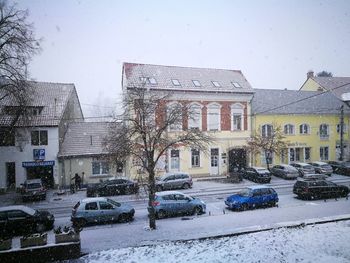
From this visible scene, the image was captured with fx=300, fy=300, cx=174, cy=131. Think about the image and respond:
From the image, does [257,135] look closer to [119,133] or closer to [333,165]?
[333,165]

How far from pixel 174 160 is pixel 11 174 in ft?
49.7

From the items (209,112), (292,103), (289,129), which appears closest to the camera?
(209,112)

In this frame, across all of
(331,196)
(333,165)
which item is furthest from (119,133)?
(333,165)

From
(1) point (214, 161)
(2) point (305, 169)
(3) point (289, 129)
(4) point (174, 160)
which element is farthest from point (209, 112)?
(2) point (305, 169)

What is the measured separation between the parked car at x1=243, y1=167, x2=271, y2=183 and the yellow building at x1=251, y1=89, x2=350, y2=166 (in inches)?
168

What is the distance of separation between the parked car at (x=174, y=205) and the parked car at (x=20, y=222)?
6027 mm

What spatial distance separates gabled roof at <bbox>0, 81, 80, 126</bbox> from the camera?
27203mm

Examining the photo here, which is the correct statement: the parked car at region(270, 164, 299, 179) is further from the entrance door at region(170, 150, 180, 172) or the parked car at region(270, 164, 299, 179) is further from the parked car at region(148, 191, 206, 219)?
the parked car at region(148, 191, 206, 219)

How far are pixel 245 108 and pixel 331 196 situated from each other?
45.1 ft

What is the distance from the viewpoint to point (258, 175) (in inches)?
1093

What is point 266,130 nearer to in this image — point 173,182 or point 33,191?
point 173,182

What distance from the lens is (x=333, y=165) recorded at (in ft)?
108

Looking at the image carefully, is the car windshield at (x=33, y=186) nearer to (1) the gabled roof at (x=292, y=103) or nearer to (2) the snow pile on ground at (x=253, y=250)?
(2) the snow pile on ground at (x=253, y=250)

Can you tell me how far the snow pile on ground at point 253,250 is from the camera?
1046 cm
